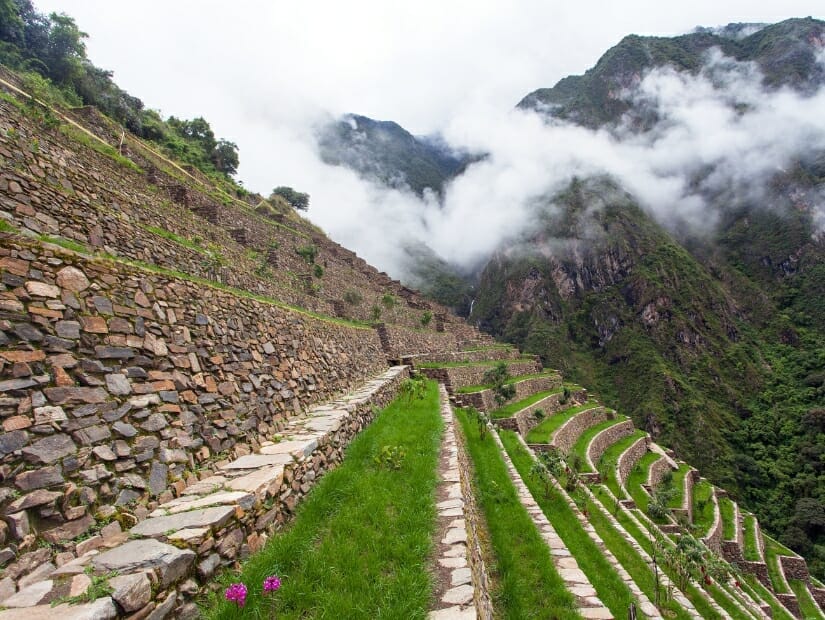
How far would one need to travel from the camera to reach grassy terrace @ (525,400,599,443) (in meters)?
22.5

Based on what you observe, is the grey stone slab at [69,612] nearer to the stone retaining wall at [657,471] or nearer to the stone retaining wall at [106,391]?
the stone retaining wall at [106,391]

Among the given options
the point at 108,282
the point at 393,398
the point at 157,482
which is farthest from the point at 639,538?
the point at 108,282

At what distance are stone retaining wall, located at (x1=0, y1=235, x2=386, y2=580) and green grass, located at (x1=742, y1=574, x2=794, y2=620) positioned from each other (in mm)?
28502

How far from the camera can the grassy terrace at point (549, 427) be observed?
22.5 meters

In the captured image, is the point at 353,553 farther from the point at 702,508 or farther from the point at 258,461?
the point at 702,508

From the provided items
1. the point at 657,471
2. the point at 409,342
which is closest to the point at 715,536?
the point at 657,471

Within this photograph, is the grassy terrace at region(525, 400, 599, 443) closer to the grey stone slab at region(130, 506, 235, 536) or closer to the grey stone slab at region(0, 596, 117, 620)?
the grey stone slab at region(130, 506, 235, 536)

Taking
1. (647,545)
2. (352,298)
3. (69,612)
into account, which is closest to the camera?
(69,612)

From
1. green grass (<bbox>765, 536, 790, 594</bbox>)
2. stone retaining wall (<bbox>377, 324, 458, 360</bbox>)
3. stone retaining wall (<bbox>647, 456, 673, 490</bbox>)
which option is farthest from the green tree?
green grass (<bbox>765, 536, 790, 594</bbox>)

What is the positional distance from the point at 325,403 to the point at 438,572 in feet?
19.8

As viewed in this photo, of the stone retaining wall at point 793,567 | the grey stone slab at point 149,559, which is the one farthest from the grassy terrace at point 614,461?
the grey stone slab at point 149,559

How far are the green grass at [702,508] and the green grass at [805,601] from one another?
6.03m

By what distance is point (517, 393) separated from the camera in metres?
27.8

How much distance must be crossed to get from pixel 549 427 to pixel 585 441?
4.24 meters
